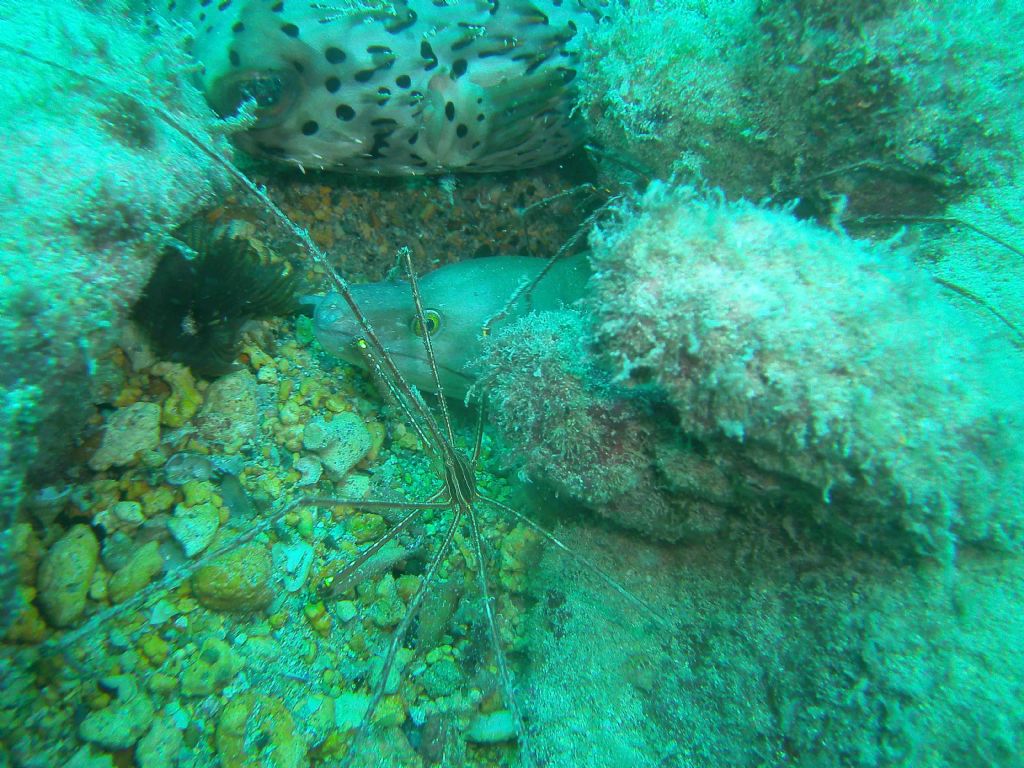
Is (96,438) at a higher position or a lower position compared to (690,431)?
lower

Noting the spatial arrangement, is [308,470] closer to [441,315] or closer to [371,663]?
[371,663]

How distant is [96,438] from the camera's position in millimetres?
2172

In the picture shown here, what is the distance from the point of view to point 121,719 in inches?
74.0

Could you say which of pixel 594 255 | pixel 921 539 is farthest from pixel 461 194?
pixel 921 539

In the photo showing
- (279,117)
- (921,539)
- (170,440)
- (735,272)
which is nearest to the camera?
(735,272)

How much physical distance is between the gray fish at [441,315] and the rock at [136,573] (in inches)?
55.5

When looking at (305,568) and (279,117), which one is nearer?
(305,568)

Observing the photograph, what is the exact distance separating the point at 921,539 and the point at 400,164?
3.30m

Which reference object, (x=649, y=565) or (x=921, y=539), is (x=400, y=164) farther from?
(x=921, y=539)

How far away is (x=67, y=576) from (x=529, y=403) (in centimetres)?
193

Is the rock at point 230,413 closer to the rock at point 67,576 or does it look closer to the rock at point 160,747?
the rock at point 67,576

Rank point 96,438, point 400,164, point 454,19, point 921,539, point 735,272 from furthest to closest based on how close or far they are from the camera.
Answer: point 400,164, point 454,19, point 96,438, point 921,539, point 735,272

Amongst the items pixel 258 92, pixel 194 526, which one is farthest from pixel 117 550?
pixel 258 92

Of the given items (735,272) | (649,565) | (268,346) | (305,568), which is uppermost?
(735,272)
